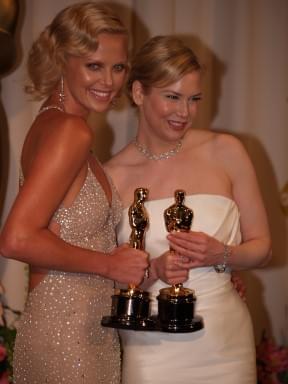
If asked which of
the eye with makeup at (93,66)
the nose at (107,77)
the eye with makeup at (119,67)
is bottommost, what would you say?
the nose at (107,77)

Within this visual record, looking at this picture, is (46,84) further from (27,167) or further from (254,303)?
(254,303)

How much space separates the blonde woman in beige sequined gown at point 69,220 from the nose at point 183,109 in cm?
24

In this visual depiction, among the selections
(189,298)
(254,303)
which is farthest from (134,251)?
(254,303)

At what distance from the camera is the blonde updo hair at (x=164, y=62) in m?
1.95

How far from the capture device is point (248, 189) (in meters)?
2.05

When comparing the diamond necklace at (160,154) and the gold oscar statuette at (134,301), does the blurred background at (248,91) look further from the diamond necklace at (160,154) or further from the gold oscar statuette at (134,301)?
the gold oscar statuette at (134,301)

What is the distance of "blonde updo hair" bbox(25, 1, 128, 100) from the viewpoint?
1.69m

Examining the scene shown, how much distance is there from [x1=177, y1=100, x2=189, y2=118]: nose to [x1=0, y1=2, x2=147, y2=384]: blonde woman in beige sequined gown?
→ 240mm

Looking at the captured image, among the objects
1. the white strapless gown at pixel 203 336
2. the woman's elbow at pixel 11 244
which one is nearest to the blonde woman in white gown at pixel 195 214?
the white strapless gown at pixel 203 336

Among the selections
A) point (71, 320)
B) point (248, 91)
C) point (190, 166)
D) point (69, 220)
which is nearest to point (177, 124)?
point (190, 166)

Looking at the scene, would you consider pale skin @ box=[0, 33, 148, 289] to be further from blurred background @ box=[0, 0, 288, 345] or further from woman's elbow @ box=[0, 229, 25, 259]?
blurred background @ box=[0, 0, 288, 345]

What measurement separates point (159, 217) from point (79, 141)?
0.53 meters

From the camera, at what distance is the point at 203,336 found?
1.94 metres

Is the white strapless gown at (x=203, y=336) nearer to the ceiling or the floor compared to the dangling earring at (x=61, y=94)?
nearer to the floor
